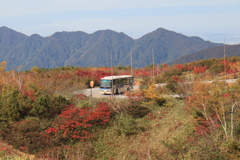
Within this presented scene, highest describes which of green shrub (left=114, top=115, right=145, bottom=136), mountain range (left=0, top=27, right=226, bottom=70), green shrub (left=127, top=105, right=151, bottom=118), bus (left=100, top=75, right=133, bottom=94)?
mountain range (left=0, top=27, right=226, bottom=70)

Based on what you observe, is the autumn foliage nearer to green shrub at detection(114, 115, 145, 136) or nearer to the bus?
green shrub at detection(114, 115, 145, 136)

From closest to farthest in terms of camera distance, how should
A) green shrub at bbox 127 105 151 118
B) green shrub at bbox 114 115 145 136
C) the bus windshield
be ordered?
green shrub at bbox 114 115 145 136 → green shrub at bbox 127 105 151 118 → the bus windshield

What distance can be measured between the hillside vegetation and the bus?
1725mm

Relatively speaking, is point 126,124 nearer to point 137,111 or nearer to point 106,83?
point 137,111

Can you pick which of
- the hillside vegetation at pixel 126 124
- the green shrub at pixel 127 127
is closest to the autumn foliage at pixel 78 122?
the hillside vegetation at pixel 126 124

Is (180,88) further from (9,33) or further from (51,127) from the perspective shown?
(9,33)

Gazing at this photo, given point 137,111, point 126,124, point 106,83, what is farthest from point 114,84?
point 126,124

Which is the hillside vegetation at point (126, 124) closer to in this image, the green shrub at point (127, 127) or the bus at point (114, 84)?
the green shrub at point (127, 127)

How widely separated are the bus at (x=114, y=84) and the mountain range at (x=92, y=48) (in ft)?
203

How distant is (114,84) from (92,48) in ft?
247

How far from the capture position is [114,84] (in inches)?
937

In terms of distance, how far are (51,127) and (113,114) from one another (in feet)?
15.0

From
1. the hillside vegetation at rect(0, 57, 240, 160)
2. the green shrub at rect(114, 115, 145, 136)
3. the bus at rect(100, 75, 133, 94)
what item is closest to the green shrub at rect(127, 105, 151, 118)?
the hillside vegetation at rect(0, 57, 240, 160)

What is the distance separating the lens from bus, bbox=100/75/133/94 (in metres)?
23.6
